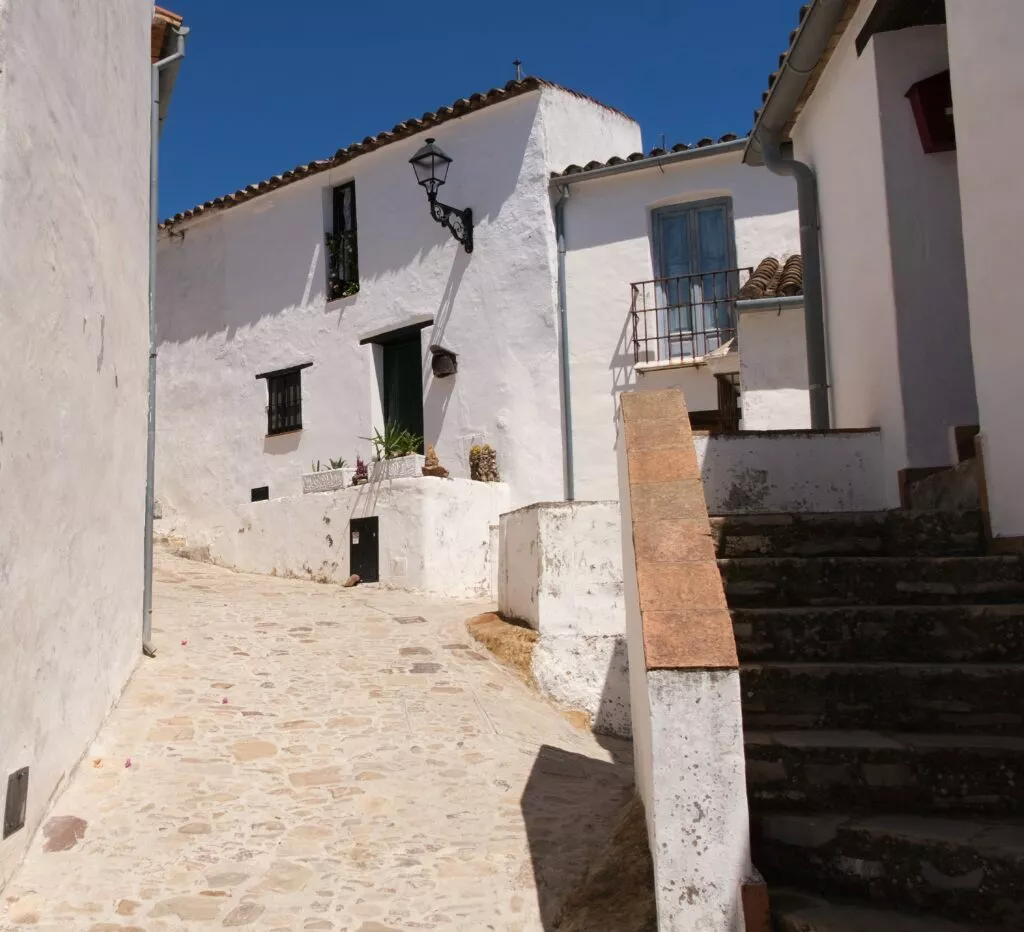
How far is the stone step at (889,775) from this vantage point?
3340 mm

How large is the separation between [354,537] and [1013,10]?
30.2 ft

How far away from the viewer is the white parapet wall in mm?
7695

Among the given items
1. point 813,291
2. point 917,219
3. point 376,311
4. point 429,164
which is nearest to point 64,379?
point 917,219

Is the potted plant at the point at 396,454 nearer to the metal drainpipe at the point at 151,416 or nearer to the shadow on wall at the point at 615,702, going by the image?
the metal drainpipe at the point at 151,416

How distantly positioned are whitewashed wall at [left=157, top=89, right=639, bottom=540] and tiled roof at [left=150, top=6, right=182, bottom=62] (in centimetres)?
633

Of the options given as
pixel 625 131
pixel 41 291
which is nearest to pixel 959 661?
pixel 41 291

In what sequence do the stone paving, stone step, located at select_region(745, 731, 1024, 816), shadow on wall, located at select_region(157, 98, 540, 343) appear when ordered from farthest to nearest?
shadow on wall, located at select_region(157, 98, 540, 343)
the stone paving
stone step, located at select_region(745, 731, 1024, 816)

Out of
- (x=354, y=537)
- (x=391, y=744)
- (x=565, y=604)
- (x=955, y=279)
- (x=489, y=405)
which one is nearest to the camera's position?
(x=955, y=279)

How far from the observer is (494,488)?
496 inches

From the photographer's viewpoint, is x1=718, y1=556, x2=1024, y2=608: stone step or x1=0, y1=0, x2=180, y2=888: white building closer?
x1=0, y1=0, x2=180, y2=888: white building

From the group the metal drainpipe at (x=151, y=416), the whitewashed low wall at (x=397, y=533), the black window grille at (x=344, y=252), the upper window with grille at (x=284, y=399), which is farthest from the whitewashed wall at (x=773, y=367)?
the upper window with grille at (x=284, y=399)

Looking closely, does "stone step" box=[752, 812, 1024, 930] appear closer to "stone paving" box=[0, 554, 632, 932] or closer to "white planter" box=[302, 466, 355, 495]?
"stone paving" box=[0, 554, 632, 932]

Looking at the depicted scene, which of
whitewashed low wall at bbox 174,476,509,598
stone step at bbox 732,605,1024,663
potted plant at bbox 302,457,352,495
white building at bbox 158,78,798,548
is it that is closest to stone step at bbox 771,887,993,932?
stone step at bbox 732,605,1024,663

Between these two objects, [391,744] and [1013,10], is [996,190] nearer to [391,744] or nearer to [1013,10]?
[1013,10]
